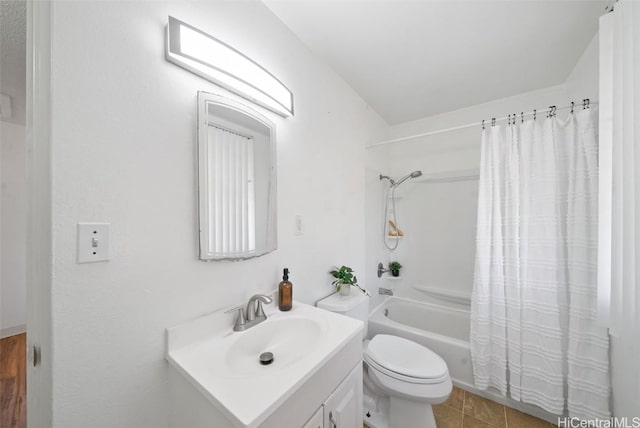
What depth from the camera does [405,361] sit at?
4.33ft

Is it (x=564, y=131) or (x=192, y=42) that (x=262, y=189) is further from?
(x=564, y=131)

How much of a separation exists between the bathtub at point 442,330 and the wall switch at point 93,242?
1800mm

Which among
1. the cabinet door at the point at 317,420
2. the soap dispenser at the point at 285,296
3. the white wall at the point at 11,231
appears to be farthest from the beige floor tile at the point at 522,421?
the white wall at the point at 11,231

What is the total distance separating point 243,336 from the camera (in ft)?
2.85

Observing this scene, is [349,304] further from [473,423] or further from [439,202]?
[439,202]

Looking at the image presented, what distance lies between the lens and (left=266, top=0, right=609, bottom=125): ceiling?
1.14 meters

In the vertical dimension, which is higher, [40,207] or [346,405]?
[40,207]

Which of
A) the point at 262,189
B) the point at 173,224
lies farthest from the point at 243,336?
the point at 262,189

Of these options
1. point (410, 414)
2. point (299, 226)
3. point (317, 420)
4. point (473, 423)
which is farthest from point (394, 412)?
point (299, 226)

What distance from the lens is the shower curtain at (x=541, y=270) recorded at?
124 cm

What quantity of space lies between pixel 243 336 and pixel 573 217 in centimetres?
191

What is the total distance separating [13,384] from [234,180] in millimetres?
2411

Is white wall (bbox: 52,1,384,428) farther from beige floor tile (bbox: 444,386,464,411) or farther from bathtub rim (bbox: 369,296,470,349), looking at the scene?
beige floor tile (bbox: 444,386,464,411)

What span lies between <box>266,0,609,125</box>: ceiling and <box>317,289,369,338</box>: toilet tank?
1651mm
